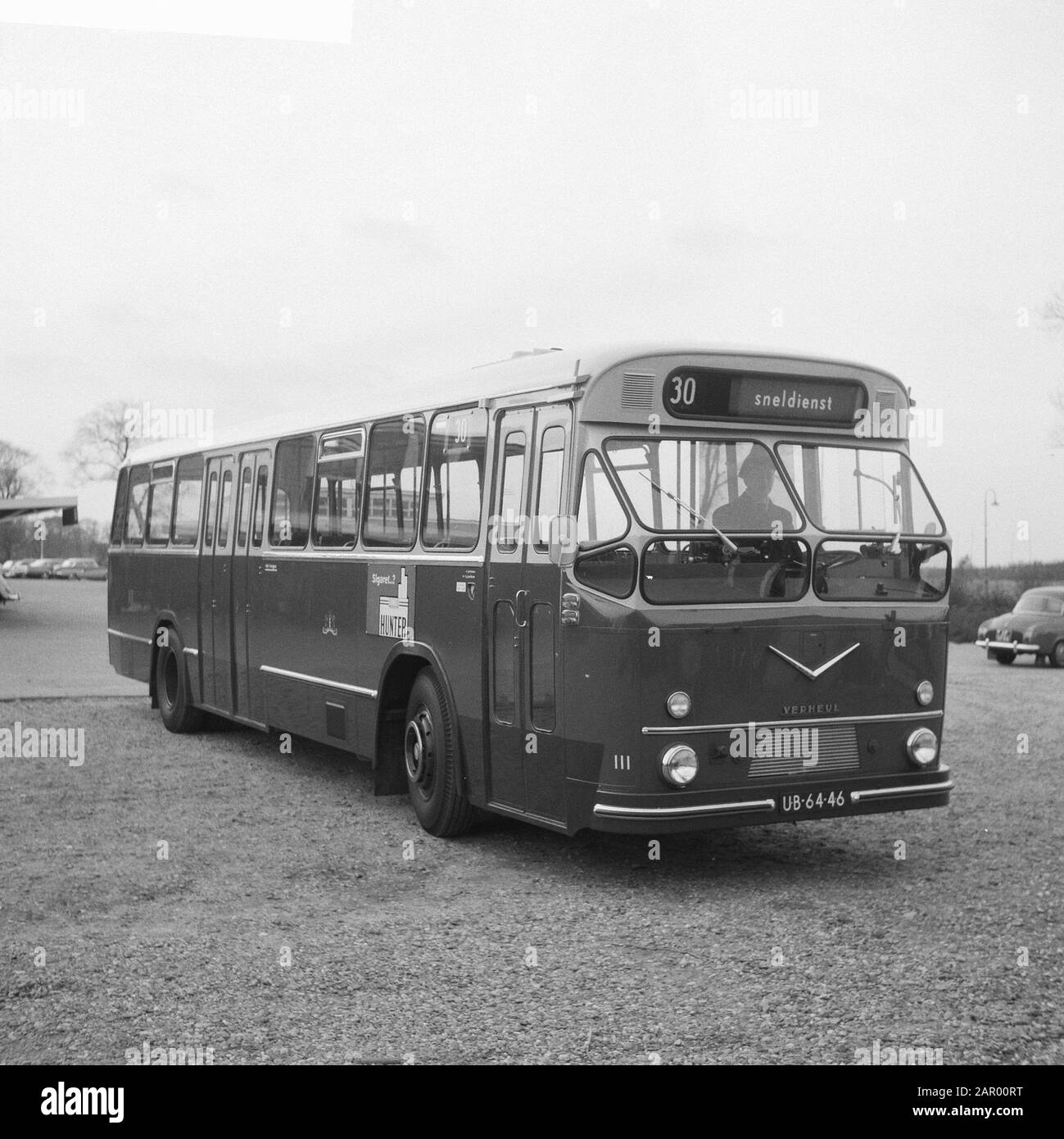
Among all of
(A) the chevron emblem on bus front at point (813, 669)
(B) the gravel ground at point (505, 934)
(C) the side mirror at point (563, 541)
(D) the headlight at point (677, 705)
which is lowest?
(B) the gravel ground at point (505, 934)

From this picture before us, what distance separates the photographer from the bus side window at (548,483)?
7953 millimetres

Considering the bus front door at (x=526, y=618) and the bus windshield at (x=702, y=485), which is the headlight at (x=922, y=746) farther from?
the bus front door at (x=526, y=618)

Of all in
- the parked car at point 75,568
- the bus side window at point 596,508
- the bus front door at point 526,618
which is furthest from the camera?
the parked car at point 75,568

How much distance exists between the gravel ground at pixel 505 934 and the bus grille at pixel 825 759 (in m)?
0.64

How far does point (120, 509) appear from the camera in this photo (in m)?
17.1

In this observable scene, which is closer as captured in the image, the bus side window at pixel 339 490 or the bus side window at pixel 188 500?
the bus side window at pixel 339 490

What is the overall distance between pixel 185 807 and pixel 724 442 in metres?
4.99

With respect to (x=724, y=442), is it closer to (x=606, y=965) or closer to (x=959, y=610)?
(x=606, y=965)

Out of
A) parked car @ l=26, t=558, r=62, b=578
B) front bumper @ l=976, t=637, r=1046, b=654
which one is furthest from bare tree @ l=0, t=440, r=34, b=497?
front bumper @ l=976, t=637, r=1046, b=654

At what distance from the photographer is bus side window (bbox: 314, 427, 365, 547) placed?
35.1 feet

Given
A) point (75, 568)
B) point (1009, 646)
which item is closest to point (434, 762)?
point (1009, 646)

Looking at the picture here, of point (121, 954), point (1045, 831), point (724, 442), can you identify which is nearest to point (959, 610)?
point (1045, 831)

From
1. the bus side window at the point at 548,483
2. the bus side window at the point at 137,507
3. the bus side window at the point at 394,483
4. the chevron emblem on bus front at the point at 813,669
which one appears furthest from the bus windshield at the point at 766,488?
the bus side window at the point at 137,507

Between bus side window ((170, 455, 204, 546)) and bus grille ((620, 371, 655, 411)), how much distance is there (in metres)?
7.41
